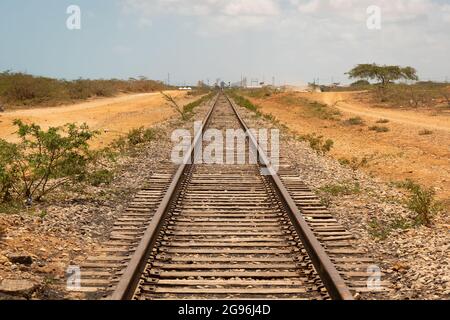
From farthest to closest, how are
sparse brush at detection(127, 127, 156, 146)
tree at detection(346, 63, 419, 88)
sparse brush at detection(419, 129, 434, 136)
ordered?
tree at detection(346, 63, 419, 88)
sparse brush at detection(419, 129, 434, 136)
sparse brush at detection(127, 127, 156, 146)

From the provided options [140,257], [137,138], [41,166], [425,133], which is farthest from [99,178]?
[425,133]

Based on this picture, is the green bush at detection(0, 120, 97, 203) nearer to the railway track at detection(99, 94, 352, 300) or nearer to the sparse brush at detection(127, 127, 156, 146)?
the railway track at detection(99, 94, 352, 300)

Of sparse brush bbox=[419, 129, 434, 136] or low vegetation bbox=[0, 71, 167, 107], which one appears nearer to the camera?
sparse brush bbox=[419, 129, 434, 136]

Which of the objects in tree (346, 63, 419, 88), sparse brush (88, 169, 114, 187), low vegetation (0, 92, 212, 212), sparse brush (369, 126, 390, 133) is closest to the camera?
low vegetation (0, 92, 212, 212)

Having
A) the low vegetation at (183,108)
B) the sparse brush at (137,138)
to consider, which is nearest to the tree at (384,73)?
the low vegetation at (183,108)

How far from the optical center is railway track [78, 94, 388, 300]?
4891 mm

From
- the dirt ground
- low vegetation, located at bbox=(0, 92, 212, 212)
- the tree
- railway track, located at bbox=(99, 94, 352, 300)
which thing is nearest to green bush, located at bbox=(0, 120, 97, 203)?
low vegetation, located at bbox=(0, 92, 212, 212)

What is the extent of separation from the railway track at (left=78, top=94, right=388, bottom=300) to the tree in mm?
47912

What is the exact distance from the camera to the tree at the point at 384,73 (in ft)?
177

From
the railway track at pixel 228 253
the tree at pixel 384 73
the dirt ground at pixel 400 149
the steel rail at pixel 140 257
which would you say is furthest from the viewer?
the tree at pixel 384 73

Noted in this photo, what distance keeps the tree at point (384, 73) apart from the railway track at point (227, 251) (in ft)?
157

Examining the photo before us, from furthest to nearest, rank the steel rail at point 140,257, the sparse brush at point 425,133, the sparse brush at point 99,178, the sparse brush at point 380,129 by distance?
the sparse brush at point 380,129
the sparse brush at point 425,133
the sparse brush at point 99,178
the steel rail at point 140,257

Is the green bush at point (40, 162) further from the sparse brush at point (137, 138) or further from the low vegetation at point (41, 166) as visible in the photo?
the sparse brush at point (137, 138)
